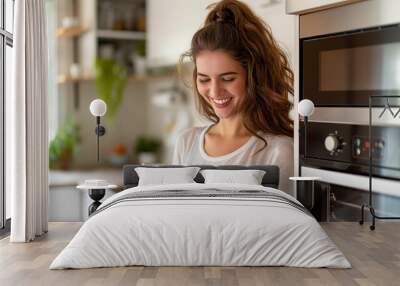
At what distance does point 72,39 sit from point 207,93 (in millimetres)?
1666

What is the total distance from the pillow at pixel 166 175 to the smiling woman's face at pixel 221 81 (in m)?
0.57

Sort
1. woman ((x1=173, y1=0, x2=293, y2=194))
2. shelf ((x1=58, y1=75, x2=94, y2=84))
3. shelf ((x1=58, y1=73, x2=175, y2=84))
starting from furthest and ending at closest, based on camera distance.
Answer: shelf ((x1=58, y1=75, x2=94, y2=84))
shelf ((x1=58, y1=73, x2=175, y2=84))
woman ((x1=173, y1=0, x2=293, y2=194))

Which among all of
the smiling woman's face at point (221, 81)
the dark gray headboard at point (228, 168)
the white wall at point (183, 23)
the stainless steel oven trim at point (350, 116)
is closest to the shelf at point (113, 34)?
the white wall at point (183, 23)

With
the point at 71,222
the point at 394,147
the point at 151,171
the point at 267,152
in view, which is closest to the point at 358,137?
the point at 394,147

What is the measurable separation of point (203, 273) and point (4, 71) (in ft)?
8.82

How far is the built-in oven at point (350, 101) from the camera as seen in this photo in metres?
5.96

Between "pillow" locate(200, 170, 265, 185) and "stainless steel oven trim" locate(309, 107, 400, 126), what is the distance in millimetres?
748

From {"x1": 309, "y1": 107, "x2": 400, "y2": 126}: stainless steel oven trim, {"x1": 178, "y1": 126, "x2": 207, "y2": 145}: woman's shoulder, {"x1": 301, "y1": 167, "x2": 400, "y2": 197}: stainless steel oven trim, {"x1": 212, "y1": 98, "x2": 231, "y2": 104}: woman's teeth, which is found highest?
{"x1": 212, "y1": 98, "x2": 231, "y2": 104}: woman's teeth

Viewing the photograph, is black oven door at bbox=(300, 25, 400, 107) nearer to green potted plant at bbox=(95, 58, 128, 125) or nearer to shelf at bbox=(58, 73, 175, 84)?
shelf at bbox=(58, 73, 175, 84)

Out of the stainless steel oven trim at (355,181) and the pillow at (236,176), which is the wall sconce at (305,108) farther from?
the pillow at (236,176)

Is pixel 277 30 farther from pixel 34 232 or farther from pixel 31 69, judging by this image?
pixel 34 232

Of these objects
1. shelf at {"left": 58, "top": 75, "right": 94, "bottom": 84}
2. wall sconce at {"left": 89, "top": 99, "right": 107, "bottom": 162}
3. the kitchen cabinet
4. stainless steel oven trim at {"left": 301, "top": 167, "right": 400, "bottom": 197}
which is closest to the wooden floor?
stainless steel oven trim at {"left": 301, "top": 167, "right": 400, "bottom": 197}

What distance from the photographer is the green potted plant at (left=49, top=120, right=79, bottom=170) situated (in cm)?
692

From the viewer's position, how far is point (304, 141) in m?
6.58
